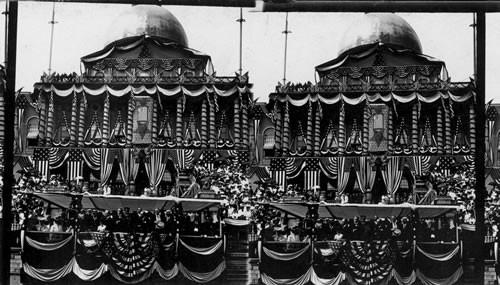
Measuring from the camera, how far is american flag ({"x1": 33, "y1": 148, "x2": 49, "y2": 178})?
1192 inches

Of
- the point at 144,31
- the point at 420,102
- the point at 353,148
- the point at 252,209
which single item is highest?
the point at 144,31

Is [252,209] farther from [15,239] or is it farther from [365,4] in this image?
[365,4]

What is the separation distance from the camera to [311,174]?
30406 mm

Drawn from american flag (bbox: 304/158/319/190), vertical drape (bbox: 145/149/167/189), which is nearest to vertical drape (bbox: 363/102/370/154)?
american flag (bbox: 304/158/319/190)

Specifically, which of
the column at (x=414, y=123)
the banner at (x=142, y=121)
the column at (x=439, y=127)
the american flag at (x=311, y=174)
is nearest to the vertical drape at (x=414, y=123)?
the column at (x=414, y=123)

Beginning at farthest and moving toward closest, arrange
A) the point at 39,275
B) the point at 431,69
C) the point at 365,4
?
1. the point at 431,69
2. the point at 39,275
3. the point at 365,4

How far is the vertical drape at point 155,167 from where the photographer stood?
30.3 metres

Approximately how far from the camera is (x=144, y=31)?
118 ft

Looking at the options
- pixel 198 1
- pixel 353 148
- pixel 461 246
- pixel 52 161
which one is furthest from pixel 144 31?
pixel 198 1

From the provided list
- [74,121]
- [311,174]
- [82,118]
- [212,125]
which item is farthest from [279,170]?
[74,121]

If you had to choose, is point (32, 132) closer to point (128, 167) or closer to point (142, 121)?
point (128, 167)

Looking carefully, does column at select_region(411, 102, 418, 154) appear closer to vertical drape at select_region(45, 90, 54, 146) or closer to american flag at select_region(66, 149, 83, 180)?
american flag at select_region(66, 149, 83, 180)

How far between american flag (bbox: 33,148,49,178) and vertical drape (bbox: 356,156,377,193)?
12.4m

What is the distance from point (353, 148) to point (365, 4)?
20.0m
